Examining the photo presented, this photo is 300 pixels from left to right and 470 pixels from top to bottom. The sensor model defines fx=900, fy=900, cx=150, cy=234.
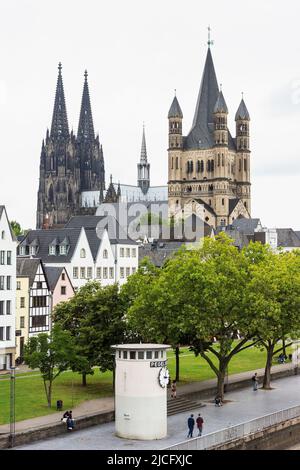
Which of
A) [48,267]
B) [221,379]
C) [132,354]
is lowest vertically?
[221,379]

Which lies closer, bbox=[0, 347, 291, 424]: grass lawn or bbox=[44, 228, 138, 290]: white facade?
bbox=[0, 347, 291, 424]: grass lawn

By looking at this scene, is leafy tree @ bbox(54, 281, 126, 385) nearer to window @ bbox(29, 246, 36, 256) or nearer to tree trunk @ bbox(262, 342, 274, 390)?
tree trunk @ bbox(262, 342, 274, 390)

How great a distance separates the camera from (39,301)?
8931 centimetres

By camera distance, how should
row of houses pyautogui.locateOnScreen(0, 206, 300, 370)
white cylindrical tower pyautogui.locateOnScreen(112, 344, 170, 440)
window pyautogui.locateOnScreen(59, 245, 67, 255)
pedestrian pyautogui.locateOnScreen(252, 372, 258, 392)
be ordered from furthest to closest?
window pyautogui.locateOnScreen(59, 245, 67, 255), row of houses pyautogui.locateOnScreen(0, 206, 300, 370), pedestrian pyautogui.locateOnScreen(252, 372, 258, 392), white cylindrical tower pyautogui.locateOnScreen(112, 344, 170, 440)

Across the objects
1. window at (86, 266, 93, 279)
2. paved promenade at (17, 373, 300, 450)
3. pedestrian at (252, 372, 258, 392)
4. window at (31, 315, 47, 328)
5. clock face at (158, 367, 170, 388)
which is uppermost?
window at (86, 266, 93, 279)

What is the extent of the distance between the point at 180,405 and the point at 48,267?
35471 millimetres

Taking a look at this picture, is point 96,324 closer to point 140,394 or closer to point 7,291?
point 140,394

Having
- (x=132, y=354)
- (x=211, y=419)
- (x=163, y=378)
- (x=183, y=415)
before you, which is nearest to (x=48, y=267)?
(x=183, y=415)

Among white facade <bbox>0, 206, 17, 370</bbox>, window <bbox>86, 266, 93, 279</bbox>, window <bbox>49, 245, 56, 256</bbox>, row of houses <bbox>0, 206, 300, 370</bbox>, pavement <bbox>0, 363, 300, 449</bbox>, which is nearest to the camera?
pavement <bbox>0, 363, 300, 449</bbox>

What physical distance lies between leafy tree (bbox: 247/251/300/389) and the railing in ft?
25.4

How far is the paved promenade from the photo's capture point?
50844mm

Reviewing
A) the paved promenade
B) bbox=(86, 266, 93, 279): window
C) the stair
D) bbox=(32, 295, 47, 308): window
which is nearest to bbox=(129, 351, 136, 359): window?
the paved promenade
